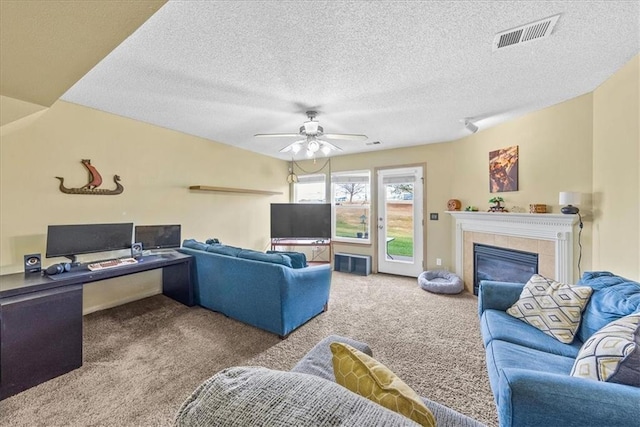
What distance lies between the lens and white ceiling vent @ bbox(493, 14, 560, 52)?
155 cm

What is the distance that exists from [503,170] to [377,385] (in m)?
3.70

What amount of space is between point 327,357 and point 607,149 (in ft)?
10.3

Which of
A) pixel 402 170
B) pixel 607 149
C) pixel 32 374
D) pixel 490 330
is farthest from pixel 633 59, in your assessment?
pixel 32 374

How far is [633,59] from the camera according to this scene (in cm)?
197

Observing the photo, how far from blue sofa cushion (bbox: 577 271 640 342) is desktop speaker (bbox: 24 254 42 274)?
4.43 m

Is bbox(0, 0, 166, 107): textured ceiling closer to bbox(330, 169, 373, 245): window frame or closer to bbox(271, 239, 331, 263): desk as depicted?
bbox(271, 239, 331, 263): desk

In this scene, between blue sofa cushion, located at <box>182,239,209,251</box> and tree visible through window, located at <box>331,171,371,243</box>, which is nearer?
blue sofa cushion, located at <box>182,239,209,251</box>

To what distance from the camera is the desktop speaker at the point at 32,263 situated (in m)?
2.29

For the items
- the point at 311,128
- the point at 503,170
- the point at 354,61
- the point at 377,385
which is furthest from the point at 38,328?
the point at 503,170

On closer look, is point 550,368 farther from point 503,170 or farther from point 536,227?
point 503,170

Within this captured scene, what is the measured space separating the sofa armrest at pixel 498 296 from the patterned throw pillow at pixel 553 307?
0.07 metres

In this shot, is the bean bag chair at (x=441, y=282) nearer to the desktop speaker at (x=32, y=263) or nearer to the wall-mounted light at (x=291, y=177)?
the wall-mounted light at (x=291, y=177)

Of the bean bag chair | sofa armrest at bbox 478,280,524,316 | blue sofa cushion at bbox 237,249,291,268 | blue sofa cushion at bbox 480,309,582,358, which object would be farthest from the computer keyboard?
the bean bag chair

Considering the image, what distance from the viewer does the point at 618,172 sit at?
2.22 m
